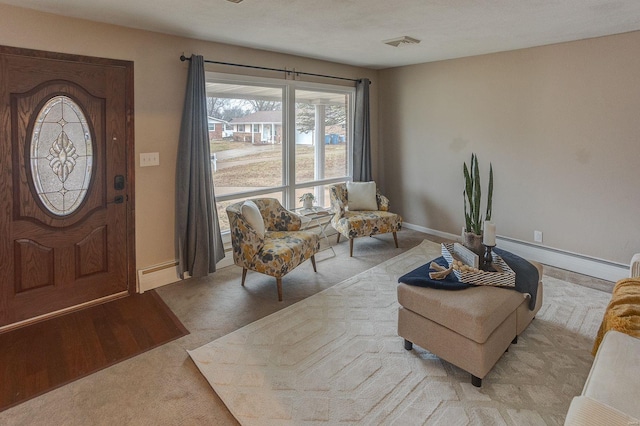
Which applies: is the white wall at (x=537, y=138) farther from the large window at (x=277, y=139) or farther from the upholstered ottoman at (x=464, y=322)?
the upholstered ottoman at (x=464, y=322)

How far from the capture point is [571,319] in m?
2.94

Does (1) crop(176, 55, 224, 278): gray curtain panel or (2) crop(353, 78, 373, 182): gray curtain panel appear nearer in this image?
(1) crop(176, 55, 224, 278): gray curtain panel

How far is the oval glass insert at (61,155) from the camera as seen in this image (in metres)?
2.86

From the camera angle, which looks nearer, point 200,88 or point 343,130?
point 200,88

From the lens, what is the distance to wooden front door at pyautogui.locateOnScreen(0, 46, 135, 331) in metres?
2.75

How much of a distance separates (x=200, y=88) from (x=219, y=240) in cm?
155

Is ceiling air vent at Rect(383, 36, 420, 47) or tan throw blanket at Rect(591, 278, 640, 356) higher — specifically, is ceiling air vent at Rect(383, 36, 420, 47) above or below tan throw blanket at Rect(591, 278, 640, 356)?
above

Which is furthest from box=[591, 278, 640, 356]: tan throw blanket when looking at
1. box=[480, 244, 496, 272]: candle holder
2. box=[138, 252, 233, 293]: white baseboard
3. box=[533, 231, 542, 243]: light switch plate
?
box=[138, 252, 233, 293]: white baseboard

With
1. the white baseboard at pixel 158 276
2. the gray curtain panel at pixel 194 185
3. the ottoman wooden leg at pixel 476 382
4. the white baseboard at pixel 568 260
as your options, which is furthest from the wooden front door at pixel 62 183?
the white baseboard at pixel 568 260

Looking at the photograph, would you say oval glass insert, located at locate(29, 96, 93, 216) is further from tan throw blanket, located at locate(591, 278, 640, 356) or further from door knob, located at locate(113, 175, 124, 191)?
tan throw blanket, located at locate(591, 278, 640, 356)

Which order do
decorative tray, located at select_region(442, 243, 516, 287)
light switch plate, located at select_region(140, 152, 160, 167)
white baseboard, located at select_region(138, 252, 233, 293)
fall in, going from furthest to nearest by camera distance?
1. white baseboard, located at select_region(138, 252, 233, 293)
2. light switch plate, located at select_region(140, 152, 160, 167)
3. decorative tray, located at select_region(442, 243, 516, 287)

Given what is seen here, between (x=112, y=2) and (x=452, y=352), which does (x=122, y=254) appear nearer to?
(x=112, y=2)

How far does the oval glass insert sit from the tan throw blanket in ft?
12.7

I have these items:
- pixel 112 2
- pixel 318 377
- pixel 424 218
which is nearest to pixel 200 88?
pixel 112 2
